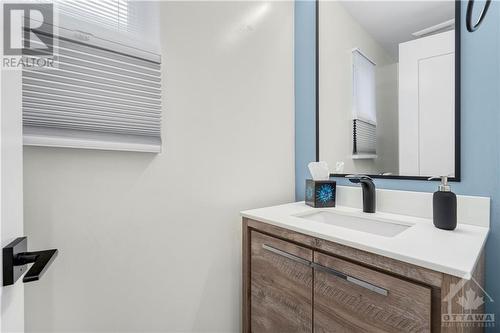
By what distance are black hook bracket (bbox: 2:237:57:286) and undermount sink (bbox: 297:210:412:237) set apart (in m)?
0.99

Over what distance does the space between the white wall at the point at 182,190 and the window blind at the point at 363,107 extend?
1.29 feet

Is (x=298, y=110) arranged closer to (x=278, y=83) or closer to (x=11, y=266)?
(x=278, y=83)

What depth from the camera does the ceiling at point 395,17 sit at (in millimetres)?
1037

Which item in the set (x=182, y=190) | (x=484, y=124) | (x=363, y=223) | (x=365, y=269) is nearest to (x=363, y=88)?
(x=484, y=124)

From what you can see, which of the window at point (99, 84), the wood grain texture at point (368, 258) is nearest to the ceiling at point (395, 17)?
the wood grain texture at point (368, 258)

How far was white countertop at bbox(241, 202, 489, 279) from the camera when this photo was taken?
60 cm

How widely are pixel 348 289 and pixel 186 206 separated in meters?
0.72

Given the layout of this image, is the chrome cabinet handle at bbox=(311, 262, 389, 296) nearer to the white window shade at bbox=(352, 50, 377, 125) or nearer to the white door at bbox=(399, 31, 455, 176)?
the white door at bbox=(399, 31, 455, 176)

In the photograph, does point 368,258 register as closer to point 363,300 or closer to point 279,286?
point 363,300

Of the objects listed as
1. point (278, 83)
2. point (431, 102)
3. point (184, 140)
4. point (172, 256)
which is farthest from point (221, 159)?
point (431, 102)

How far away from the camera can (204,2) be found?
1.15 metres

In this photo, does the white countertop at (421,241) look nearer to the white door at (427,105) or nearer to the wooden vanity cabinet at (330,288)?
the wooden vanity cabinet at (330,288)

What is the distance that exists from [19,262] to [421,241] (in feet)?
3.29

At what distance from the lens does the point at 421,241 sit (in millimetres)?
751
